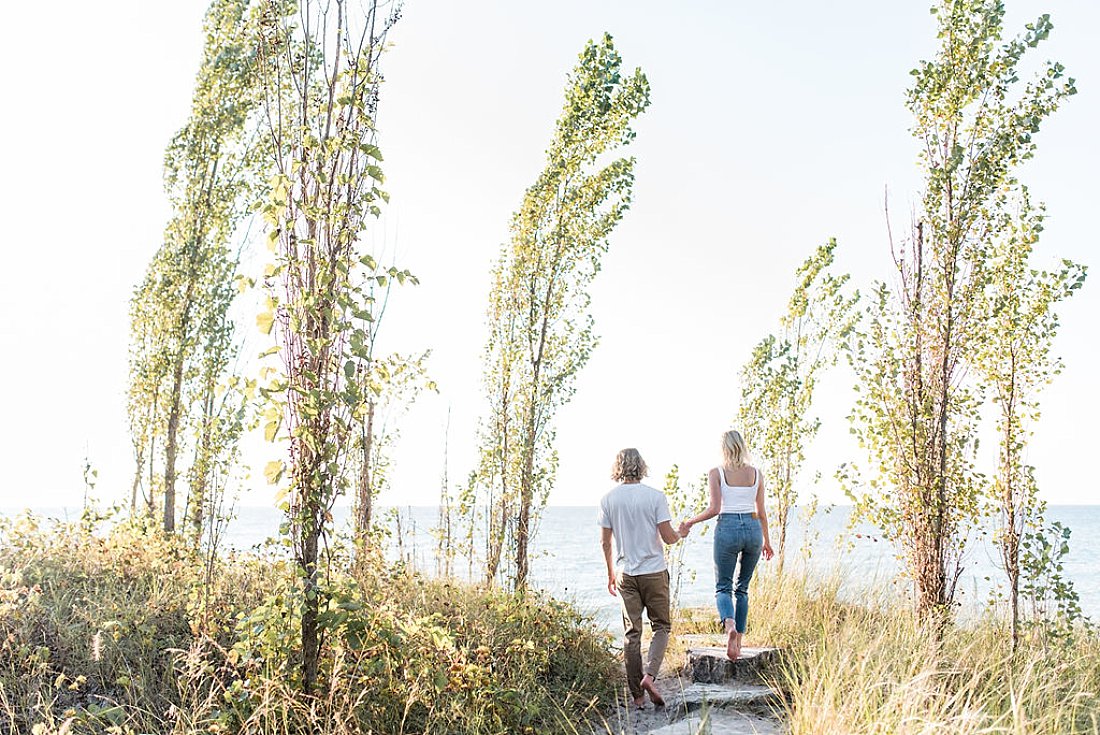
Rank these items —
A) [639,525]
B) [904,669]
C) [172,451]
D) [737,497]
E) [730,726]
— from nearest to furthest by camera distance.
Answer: [904,669] → [730,726] → [639,525] → [737,497] → [172,451]

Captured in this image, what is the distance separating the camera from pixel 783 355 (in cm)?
1238

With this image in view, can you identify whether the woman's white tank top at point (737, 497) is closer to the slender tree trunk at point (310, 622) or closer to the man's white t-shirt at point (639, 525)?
the man's white t-shirt at point (639, 525)

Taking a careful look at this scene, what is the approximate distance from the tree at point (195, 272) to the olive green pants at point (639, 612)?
7842 millimetres

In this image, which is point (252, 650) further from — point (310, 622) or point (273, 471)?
point (273, 471)

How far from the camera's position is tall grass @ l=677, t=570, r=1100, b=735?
4.69m

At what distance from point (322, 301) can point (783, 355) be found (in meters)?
8.72

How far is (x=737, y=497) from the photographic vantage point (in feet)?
23.0

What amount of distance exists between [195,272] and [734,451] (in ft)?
29.0

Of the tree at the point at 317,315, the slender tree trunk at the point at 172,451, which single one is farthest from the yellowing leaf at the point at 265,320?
the slender tree trunk at the point at 172,451

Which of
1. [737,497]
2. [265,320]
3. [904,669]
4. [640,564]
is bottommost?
[904,669]

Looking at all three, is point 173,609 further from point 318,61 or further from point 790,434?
point 790,434

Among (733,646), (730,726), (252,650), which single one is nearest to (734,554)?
(733,646)

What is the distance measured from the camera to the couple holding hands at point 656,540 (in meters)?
6.55

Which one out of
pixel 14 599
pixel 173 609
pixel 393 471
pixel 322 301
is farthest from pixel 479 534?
pixel 322 301
